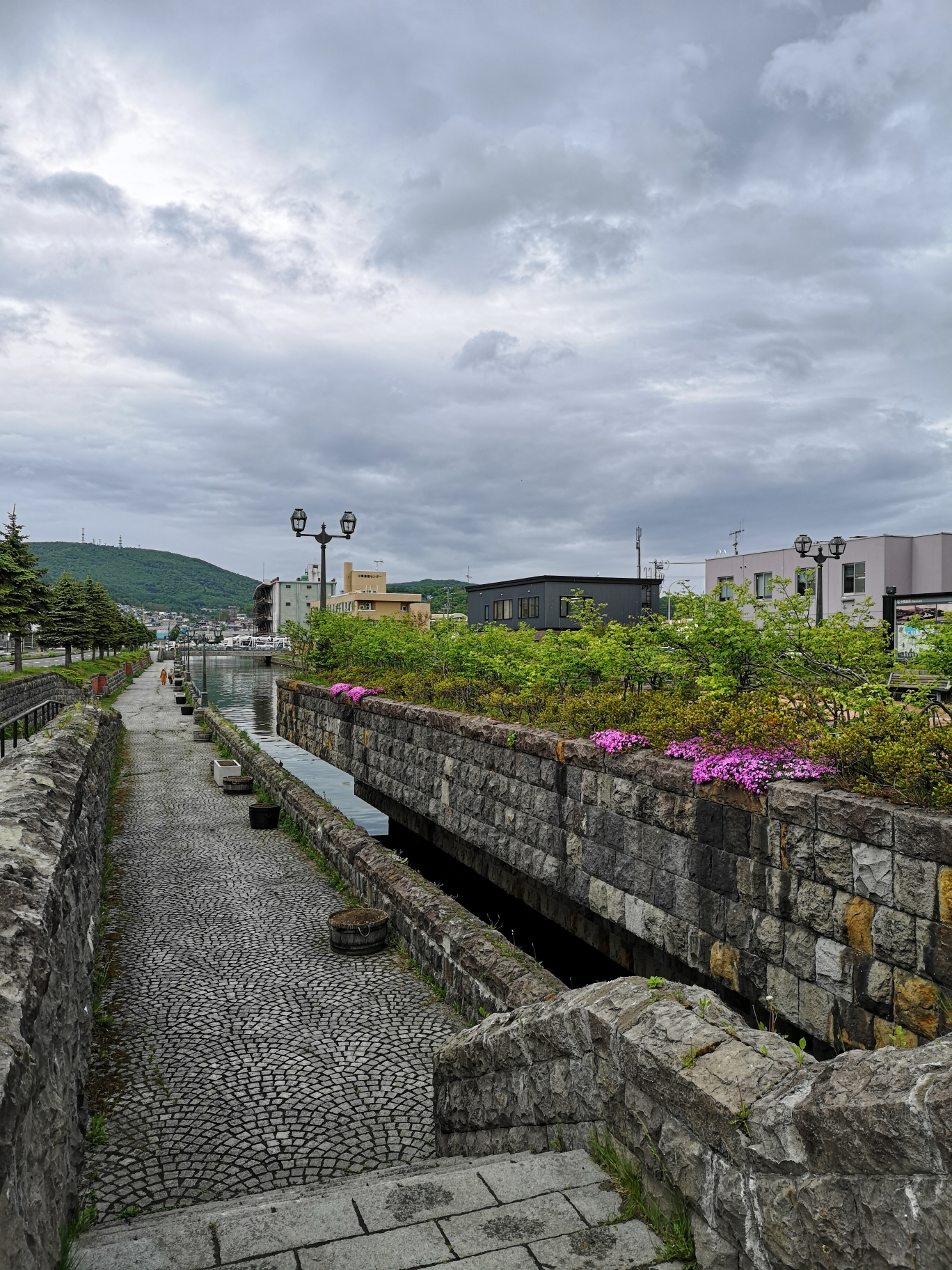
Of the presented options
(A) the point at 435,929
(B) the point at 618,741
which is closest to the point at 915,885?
(B) the point at 618,741

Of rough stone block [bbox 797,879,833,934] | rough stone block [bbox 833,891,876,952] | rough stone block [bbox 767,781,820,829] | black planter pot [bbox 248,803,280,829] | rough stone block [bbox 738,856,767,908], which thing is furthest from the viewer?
black planter pot [bbox 248,803,280,829]

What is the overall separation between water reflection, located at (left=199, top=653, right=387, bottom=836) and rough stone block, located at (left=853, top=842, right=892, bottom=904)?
14.0 m

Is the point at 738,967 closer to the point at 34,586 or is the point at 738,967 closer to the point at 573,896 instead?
the point at 573,896

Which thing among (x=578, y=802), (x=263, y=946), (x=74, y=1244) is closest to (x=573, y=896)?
(x=578, y=802)

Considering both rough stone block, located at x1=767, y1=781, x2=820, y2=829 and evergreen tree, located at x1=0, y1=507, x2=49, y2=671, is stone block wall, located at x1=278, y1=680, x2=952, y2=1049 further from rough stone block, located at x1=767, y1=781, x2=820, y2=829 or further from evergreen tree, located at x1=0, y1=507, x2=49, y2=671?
evergreen tree, located at x1=0, y1=507, x2=49, y2=671

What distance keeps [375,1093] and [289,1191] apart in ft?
5.20

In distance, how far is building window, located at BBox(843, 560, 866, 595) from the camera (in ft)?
136

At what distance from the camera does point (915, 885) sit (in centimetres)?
519

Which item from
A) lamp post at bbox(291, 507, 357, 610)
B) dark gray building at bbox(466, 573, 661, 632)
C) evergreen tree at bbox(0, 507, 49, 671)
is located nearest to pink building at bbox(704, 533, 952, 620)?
dark gray building at bbox(466, 573, 661, 632)

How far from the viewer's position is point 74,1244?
10.7 feet

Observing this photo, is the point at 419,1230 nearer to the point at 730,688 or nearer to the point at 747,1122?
the point at 747,1122

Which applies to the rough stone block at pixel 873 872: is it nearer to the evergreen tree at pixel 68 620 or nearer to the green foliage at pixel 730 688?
the green foliage at pixel 730 688

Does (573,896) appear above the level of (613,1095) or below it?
below

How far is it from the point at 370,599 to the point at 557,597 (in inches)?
1894
